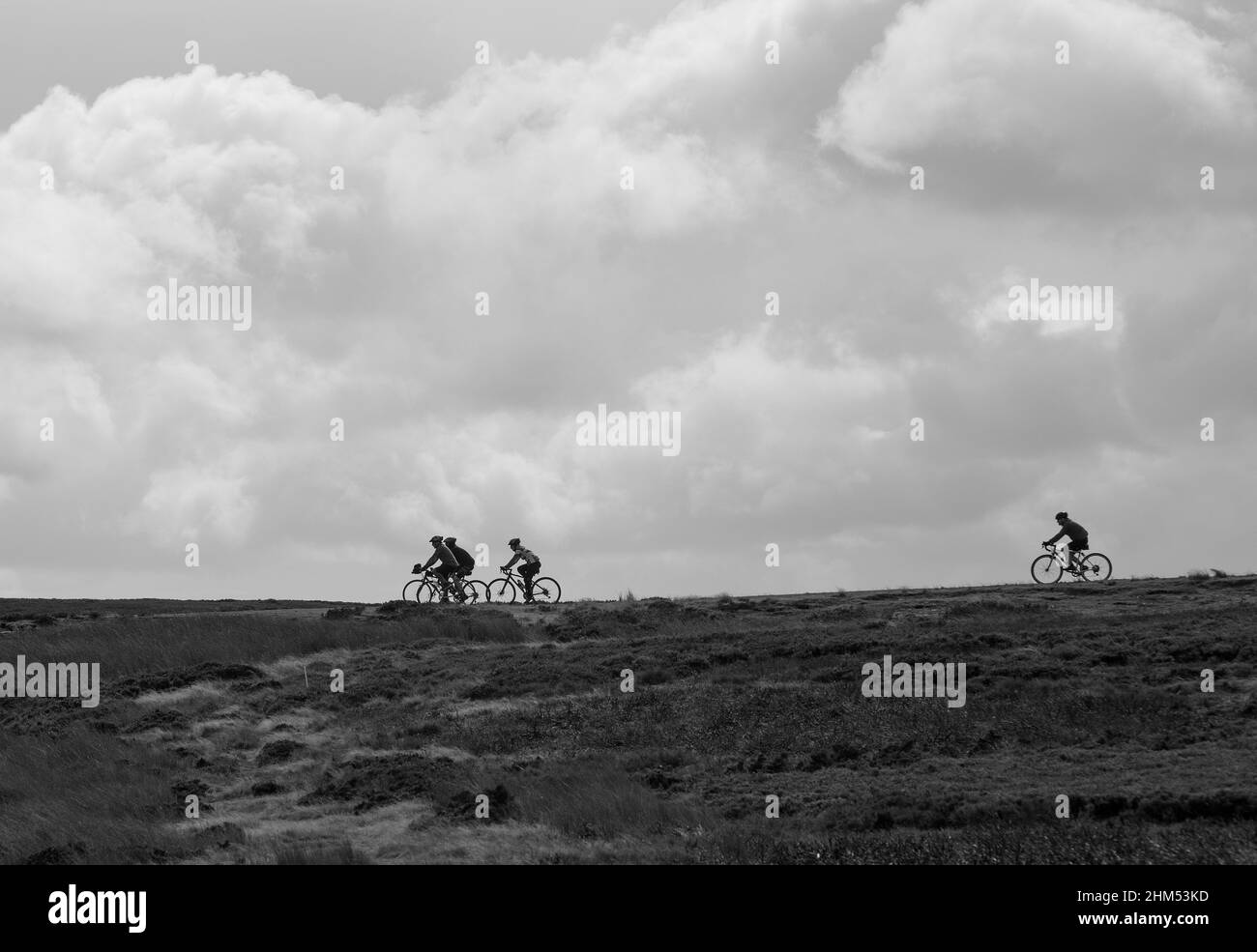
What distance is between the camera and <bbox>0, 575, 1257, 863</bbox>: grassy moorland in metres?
19.0

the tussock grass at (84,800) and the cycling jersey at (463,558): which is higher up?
the cycling jersey at (463,558)

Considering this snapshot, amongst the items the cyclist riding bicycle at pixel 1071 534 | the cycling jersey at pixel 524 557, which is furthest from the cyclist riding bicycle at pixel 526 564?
the cyclist riding bicycle at pixel 1071 534

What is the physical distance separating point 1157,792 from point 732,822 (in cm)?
592

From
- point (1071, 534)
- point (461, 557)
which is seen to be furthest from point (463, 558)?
point (1071, 534)

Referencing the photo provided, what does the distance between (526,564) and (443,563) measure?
2.70 meters

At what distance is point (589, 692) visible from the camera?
30031 millimetres

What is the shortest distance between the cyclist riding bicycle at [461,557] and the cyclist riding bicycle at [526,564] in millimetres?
1325

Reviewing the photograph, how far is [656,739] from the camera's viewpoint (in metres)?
25.6

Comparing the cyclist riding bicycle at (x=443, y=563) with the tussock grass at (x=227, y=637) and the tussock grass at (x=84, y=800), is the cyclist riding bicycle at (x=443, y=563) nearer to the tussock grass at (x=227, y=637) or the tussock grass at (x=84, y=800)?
the tussock grass at (x=227, y=637)

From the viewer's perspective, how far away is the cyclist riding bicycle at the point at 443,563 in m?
43.7

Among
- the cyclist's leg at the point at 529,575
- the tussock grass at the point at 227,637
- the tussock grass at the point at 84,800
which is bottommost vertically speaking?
the tussock grass at the point at 84,800

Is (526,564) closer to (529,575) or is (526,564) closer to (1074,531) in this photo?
(529,575)
